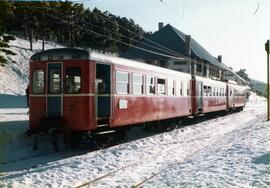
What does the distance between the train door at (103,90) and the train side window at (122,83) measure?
2.09 ft

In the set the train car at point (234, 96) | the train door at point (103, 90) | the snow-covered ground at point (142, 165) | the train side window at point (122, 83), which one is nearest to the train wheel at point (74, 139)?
the snow-covered ground at point (142, 165)

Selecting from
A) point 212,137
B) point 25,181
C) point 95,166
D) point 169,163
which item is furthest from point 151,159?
point 212,137

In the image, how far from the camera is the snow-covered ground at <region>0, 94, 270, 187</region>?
10.1 meters

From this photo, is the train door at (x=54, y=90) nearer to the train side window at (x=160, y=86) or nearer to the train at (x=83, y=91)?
the train at (x=83, y=91)

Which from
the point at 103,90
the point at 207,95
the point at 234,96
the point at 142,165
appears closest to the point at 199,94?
the point at 207,95

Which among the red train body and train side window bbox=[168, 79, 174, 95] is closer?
the red train body

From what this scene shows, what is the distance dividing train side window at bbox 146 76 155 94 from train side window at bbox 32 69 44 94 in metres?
4.99

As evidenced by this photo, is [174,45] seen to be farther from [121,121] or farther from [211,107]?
[121,121]

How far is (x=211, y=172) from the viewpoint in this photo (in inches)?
417

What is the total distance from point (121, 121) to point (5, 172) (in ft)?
18.6

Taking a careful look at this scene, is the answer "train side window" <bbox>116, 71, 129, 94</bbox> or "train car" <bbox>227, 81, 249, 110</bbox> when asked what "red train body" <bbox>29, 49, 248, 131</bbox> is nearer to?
"train side window" <bbox>116, 71, 129, 94</bbox>

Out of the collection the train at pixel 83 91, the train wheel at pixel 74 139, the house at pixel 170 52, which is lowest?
the train wheel at pixel 74 139

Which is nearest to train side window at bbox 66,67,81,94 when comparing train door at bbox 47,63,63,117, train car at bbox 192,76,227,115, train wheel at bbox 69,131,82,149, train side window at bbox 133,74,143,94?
train door at bbox 47,63,63,117

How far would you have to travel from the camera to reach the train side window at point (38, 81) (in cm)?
1532
